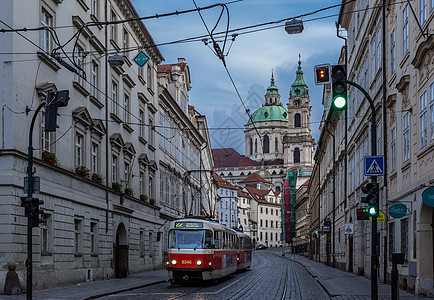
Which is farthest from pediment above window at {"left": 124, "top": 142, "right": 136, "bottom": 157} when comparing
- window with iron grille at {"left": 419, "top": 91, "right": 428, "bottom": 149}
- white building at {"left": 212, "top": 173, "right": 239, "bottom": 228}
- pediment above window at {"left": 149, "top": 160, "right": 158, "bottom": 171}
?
white building at {"left": 212, "top": 173, "right": 239, "bottom": 228}

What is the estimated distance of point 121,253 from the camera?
3672cm

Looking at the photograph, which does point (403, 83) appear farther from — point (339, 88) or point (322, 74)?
point (339, 88)

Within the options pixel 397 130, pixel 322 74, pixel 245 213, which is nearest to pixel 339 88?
pixel 322 74

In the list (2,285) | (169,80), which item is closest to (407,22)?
(2,285)

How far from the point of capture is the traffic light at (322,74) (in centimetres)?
1619

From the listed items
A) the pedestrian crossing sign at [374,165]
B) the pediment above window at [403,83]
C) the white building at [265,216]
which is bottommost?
the white building at [265,216]

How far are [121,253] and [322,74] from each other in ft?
76.2

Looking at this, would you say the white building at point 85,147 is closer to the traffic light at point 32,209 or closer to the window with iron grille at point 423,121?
the traffic light at point 32,209

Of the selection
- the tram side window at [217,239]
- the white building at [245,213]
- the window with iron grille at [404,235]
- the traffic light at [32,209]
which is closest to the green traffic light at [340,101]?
the traffic light at [32,209]

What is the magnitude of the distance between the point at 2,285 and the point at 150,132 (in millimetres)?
24060

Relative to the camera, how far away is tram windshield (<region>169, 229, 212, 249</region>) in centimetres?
2775

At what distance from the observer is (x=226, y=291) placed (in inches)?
992

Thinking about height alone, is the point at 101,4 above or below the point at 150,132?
above

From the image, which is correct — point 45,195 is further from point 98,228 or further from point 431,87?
point 431,87
